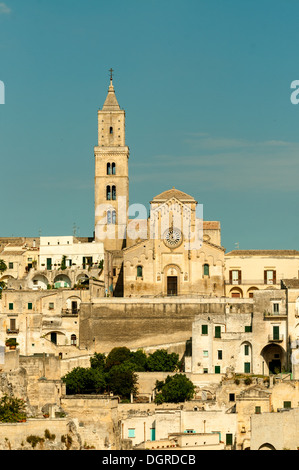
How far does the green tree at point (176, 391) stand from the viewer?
67.8 meters

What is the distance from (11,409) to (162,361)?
13253 millimetres

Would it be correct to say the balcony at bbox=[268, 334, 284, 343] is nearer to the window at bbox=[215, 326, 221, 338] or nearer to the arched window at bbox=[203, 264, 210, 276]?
the window at bbox=[215, 326, 221, 338]

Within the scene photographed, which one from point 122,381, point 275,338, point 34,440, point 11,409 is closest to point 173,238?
point 275,338

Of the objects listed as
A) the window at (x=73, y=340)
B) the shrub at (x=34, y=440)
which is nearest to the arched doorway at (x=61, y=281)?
the window at (x=73, y=340)

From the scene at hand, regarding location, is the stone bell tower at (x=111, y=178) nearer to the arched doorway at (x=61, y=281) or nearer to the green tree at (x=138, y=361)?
the arched doorway at (x=61, y=281)

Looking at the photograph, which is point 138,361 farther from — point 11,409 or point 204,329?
point 11,409

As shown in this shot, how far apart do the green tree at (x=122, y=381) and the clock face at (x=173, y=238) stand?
49.5 feet

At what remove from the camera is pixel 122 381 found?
6988cm

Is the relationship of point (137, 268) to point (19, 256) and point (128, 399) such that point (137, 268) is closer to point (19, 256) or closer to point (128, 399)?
point (19, 256)

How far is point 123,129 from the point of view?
9231 cm

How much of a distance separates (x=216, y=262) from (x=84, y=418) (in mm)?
20856

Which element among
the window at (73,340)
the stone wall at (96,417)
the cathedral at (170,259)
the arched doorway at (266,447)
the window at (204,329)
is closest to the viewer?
the arched doorway at (266,447)
